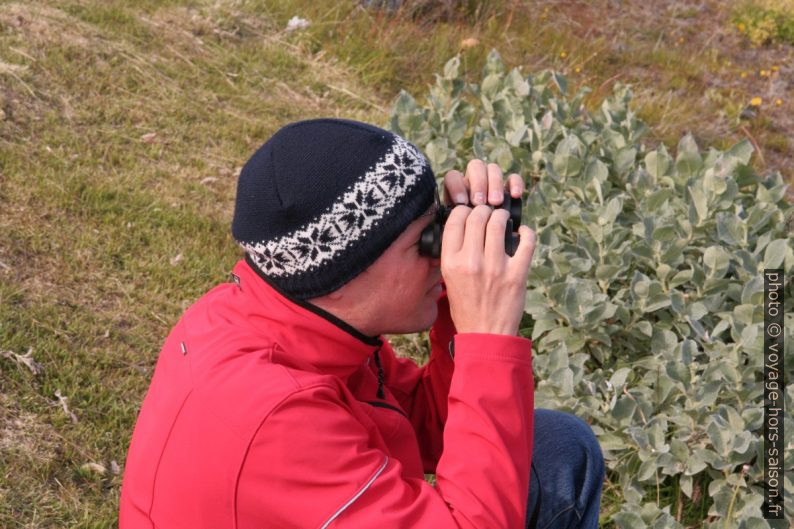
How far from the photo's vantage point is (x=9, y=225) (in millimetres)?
4395

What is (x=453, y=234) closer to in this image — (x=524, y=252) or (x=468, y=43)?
(x=524, y=252)

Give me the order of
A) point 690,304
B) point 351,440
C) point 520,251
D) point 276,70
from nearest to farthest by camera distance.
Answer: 1. point 351,440
2. point 520,251
3. point 690,304
4. point 276,70

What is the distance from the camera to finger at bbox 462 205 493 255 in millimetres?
2039

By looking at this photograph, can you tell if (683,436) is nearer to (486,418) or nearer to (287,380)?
(486,418)

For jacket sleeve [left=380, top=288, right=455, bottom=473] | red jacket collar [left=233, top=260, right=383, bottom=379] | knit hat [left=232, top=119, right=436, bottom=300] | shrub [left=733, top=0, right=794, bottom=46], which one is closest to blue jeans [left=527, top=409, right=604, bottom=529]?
jacket sleeve [left=380, top=288, right=455, bottom=473]

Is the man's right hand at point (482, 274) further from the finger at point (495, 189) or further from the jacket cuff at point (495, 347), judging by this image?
the finger at point (495, 189)

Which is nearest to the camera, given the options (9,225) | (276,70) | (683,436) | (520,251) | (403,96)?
(520,251)

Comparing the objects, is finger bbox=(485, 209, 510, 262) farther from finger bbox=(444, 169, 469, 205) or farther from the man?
finger bbox=(444, 169, 469, 205)

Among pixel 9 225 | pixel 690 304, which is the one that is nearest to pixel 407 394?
pixel 690 304

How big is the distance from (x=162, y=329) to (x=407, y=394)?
5.68ft

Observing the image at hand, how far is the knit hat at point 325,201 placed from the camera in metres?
2.04

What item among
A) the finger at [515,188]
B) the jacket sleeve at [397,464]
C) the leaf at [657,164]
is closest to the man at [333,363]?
the jacket sleeve at [397,464]

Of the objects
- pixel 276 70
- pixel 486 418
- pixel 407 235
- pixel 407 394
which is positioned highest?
pixel 407 235

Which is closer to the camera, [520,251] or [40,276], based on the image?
[520,251]
